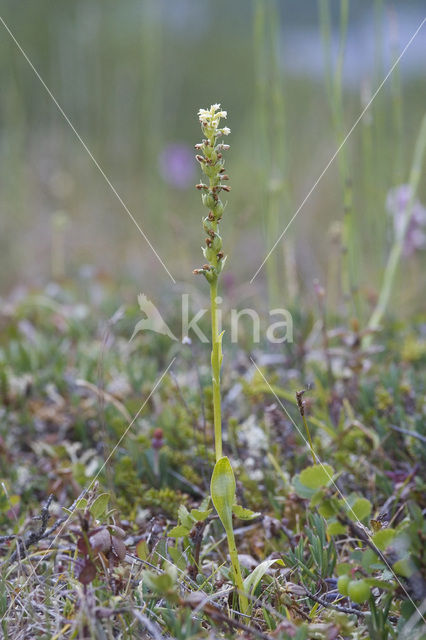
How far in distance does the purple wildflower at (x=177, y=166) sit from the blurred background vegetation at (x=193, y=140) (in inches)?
0.7

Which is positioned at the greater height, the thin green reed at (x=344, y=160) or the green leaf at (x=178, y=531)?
the thin green reed at (x=344, y=160)

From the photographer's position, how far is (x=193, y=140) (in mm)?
6648

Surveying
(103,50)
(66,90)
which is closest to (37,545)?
(66,90)

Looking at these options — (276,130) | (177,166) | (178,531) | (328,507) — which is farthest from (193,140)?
(328,507)

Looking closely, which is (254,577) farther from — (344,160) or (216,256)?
(344,160)

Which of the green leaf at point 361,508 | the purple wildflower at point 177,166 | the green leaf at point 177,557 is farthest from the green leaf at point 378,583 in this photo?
the purple wildflower at point 177,166

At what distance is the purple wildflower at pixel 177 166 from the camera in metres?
5.23

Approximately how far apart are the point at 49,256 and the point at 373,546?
3.63 meters

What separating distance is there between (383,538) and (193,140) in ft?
20.4

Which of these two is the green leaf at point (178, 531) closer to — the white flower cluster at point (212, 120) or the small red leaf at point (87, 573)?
the small red leaf at point (87, 573)

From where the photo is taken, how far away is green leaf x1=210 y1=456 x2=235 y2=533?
3.03 ft

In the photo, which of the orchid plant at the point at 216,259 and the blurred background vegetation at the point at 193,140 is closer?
the orchid plant at the point at 216,259

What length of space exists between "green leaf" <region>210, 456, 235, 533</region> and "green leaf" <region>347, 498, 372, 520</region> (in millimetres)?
189

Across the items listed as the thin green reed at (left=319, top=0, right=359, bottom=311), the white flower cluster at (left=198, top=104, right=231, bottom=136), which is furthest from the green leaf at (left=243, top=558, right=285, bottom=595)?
the thin green reed at (left=319, top=0, right=359, bottom=311)
